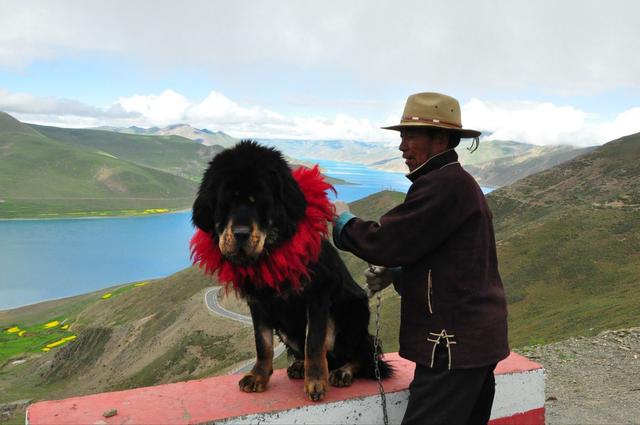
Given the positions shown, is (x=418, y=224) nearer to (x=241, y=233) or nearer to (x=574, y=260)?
(x=241, y=233)

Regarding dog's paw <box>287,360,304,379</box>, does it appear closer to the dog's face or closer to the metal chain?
the metal chain

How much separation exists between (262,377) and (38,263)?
378 feet

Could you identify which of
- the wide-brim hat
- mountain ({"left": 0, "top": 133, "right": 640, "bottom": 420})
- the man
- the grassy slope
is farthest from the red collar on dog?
the grassy slope

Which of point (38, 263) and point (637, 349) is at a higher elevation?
point (637, 349)

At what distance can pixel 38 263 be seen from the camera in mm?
102812

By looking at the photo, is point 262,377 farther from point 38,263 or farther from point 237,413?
point 38,263

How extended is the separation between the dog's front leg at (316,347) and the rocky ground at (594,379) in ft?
13.3

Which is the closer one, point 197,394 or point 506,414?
point 197,394

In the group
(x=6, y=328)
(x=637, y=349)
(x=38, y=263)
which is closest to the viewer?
(x=637, y=349)

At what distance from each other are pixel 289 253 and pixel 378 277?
78 cm

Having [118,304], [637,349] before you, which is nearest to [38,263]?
[118,304]

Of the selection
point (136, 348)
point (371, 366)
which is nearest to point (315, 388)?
point (371, 366)

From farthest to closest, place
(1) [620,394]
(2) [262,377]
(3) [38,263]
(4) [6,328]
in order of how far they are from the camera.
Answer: (3) [38,263], (4) [6,328], (1) [620,394], (2) [262,377]

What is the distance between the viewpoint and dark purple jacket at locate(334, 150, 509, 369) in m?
2.91
